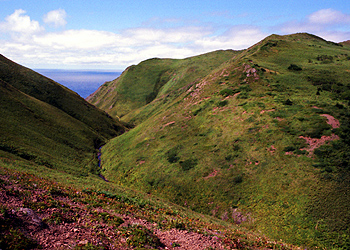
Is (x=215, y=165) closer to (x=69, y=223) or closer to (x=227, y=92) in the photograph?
(x=227, y=92)

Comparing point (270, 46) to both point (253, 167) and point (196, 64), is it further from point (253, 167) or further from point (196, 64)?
point (196, 64)

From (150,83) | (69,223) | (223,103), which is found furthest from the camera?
(150,83)

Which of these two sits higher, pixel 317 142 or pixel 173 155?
pixel 317 142

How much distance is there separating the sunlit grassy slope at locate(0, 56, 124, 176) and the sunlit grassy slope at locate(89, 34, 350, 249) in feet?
34.0

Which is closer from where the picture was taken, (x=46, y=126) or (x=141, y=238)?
(x=141, y=238)

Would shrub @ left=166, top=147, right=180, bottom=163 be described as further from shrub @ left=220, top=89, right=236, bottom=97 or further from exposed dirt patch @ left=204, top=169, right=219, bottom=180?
shrub @ left=220, top=89, right=236, bottom=97

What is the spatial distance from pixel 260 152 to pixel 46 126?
2596 inches

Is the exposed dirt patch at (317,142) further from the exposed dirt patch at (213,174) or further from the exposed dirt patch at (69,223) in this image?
the exposed dirt patch at (69,223)

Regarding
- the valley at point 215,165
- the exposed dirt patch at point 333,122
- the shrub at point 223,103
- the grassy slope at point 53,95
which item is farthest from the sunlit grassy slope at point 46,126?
the exposed dirt patch at point 333,122

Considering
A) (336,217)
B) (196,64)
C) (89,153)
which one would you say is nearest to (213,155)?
(336,217)

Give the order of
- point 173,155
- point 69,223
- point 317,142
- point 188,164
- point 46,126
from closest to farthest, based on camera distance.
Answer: point 69,223 < point 317,142 < point 188,164 < point 173,155 < point 46,126

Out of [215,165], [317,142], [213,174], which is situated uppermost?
[317,142]

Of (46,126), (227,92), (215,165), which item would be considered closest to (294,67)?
(227,92)

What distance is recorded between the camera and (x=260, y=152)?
37.4 meters
